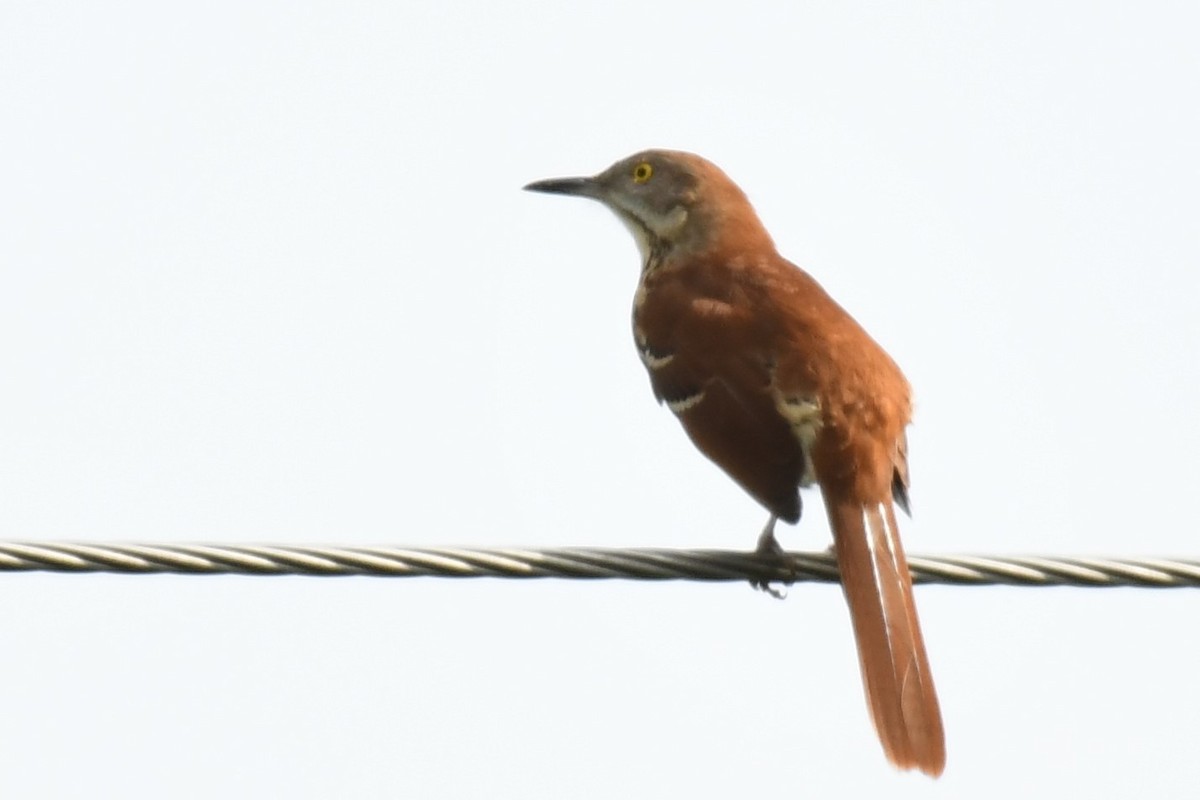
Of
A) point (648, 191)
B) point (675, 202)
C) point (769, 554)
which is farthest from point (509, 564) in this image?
point (648, 191)

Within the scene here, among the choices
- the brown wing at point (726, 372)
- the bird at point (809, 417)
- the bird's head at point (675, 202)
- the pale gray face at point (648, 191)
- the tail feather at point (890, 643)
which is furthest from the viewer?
the pale gray face at point (648, 191)

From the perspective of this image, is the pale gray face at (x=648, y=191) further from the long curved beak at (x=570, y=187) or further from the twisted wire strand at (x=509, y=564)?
the twisted wire strand at (x=509, y=564)

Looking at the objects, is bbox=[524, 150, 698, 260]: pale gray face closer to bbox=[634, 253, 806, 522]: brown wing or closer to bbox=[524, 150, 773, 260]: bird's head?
bbox=[524, 150, 773, 260]: bird's head

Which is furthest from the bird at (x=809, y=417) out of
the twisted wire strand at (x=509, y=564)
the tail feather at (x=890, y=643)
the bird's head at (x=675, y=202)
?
the twisted wire strand at (x=509, y=564)

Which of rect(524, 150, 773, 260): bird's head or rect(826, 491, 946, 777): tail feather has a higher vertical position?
rect(524, 150, 773, 260): bird's head

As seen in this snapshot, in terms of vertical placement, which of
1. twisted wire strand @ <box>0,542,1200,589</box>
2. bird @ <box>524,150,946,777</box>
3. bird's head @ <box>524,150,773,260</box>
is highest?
bird's head @ <box>524,150,773,260</box>

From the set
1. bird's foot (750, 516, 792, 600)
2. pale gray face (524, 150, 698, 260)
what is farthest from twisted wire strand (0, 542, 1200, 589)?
pale gray face (524, 150, 698, 260)

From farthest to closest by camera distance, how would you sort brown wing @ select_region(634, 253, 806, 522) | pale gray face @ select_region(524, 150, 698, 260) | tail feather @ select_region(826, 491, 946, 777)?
pale gray face @ select_region(524, 150, 698, 260) → brown wing @ select_region(634, 253, 806, 522) → tail feather @ select_region(826, 491, 946, 777)

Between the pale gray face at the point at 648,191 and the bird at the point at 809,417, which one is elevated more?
the pale gray face at the point at 648,191
